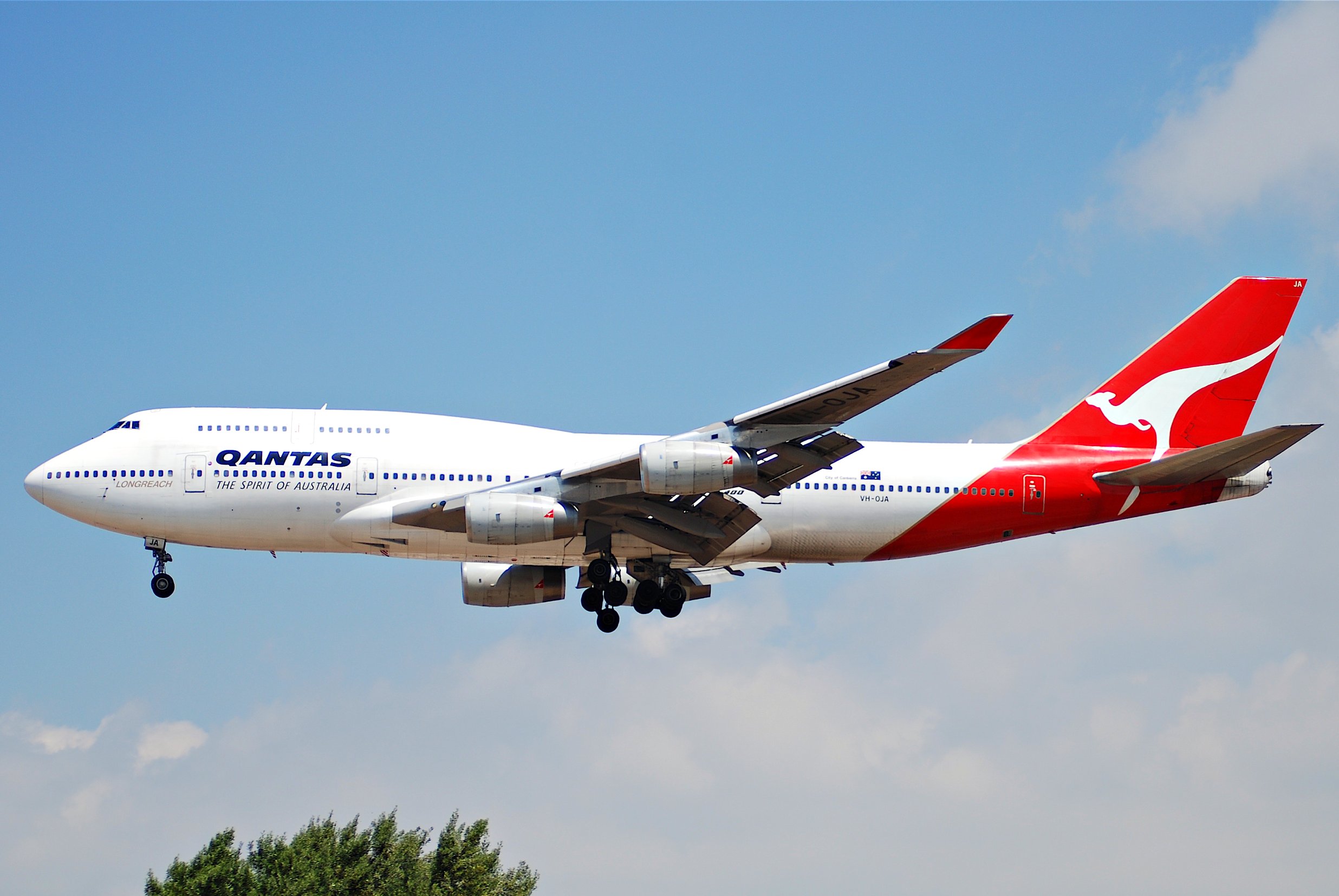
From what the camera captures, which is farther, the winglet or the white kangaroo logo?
the white kangaroo logo

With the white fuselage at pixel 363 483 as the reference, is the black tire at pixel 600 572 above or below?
below

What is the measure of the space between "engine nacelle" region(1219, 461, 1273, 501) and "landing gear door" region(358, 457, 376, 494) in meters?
19.0

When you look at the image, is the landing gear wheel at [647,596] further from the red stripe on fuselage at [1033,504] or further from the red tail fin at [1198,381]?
the red tail fin at [1198,381]

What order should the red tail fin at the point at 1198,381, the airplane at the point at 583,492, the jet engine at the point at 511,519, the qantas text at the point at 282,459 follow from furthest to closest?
the red tail fin at the point at 1198,381
the qantas text at the point at 282,459
the airplane at the point at 583,492
the jet engine at the point at 511,519

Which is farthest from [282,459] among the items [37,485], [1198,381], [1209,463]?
[1198,381]

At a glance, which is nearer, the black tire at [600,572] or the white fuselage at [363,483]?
the white fuselage at [363,483]

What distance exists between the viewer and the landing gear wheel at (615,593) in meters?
32.1

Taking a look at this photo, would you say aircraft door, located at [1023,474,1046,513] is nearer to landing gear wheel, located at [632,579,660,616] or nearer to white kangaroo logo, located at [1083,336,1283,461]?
white kangaroo logo, located at [1083,336,1283,461]

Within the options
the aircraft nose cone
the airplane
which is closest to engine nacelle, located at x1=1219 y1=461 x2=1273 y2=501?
the airplane

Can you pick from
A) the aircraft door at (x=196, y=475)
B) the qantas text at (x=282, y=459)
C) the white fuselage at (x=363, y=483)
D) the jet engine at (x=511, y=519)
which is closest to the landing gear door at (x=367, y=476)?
the white fuselage at (x=363, y=483)

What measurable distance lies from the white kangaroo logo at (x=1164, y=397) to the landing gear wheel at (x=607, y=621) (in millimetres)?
12573

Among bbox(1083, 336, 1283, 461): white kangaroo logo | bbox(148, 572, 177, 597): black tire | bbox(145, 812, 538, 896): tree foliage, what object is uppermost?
bbox(1083, 336, 1283, 461): white kangaroo logo

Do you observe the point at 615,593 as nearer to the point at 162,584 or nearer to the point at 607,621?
the point at 607,621

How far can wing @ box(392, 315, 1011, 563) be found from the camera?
25688 mm
